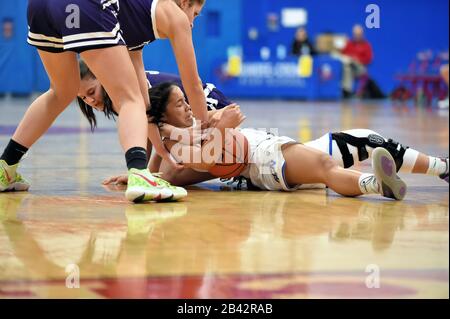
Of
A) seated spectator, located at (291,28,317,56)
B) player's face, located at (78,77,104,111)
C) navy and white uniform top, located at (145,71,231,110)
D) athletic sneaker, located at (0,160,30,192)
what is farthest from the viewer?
seated spectator, located at (291,28,317,56)

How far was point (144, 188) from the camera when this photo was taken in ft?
11.4

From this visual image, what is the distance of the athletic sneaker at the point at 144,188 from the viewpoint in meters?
3.47

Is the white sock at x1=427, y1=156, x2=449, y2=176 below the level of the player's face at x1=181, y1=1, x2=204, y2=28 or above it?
below

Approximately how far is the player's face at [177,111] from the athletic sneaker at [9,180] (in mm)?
789

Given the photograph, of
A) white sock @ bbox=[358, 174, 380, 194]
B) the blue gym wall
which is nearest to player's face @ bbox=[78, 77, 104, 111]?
white sock @ bbox=[358, 174, 380, 194]

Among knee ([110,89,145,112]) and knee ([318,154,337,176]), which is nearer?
knee ([110,89,145,112])

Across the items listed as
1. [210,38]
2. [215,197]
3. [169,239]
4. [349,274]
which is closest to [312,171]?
[215,197]

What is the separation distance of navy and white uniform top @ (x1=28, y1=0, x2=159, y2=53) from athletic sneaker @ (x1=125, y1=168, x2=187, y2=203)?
587 mm

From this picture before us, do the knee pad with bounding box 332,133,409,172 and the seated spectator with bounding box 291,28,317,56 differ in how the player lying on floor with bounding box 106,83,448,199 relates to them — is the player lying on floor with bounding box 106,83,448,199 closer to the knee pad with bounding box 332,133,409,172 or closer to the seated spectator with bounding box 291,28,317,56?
the knee pad with bounding box 332,133,409,172

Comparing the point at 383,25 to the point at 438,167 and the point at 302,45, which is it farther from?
the point at 438,167

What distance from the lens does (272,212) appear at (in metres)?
3.32

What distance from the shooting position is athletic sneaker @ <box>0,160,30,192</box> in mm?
4043

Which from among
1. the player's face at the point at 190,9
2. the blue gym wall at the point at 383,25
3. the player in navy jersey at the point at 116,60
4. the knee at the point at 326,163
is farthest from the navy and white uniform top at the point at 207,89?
the blue gym wall at the point at 383,25
